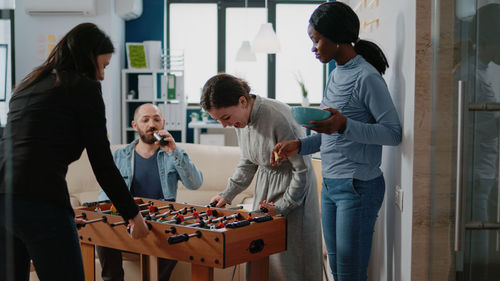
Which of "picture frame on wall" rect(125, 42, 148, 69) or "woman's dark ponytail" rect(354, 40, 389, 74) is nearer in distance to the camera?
"woman's dark ponytail" rect(354, 40, 389, 74)

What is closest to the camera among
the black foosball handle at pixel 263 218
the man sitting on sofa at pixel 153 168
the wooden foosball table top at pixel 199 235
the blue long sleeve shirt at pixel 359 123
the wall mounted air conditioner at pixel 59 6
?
the blue long sleeve shirt at pixel 359 123

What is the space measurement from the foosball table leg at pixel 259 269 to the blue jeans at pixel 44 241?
2.51 ft

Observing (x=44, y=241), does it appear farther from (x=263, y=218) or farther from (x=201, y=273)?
(x=263, y=218)

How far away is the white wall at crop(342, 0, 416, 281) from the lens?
1767 mm

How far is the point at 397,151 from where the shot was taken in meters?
1.95

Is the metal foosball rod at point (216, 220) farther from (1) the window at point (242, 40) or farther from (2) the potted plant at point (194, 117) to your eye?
(1) the window at point (242, 40)

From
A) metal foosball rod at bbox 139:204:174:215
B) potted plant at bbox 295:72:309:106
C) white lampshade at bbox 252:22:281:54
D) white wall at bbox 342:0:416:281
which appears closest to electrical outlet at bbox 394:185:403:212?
white wall at bbox 342:0:416:281

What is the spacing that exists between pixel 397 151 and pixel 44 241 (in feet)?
4.22

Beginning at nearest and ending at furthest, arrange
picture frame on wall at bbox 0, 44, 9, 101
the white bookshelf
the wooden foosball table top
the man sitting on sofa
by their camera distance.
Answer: picture frame on wall at bbox 0, 44, 9, 101
the wooden foosball table top
the man sitting on sofa
the white bookshelf

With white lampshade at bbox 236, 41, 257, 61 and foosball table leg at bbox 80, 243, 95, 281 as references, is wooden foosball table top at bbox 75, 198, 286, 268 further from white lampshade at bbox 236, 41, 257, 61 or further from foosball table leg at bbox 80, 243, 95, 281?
white lampshade at bbox 236, 41, 257, 61

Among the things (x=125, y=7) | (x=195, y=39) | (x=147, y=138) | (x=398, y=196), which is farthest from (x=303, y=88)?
(x=398, y=196)

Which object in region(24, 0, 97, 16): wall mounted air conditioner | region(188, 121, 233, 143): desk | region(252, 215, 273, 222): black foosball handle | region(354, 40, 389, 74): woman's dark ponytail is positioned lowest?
region(252, 215, 273, 222): black foosball handle

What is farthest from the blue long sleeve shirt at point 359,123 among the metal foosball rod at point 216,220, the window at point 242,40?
the window at point 242,40

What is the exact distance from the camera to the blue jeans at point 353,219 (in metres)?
1.80
